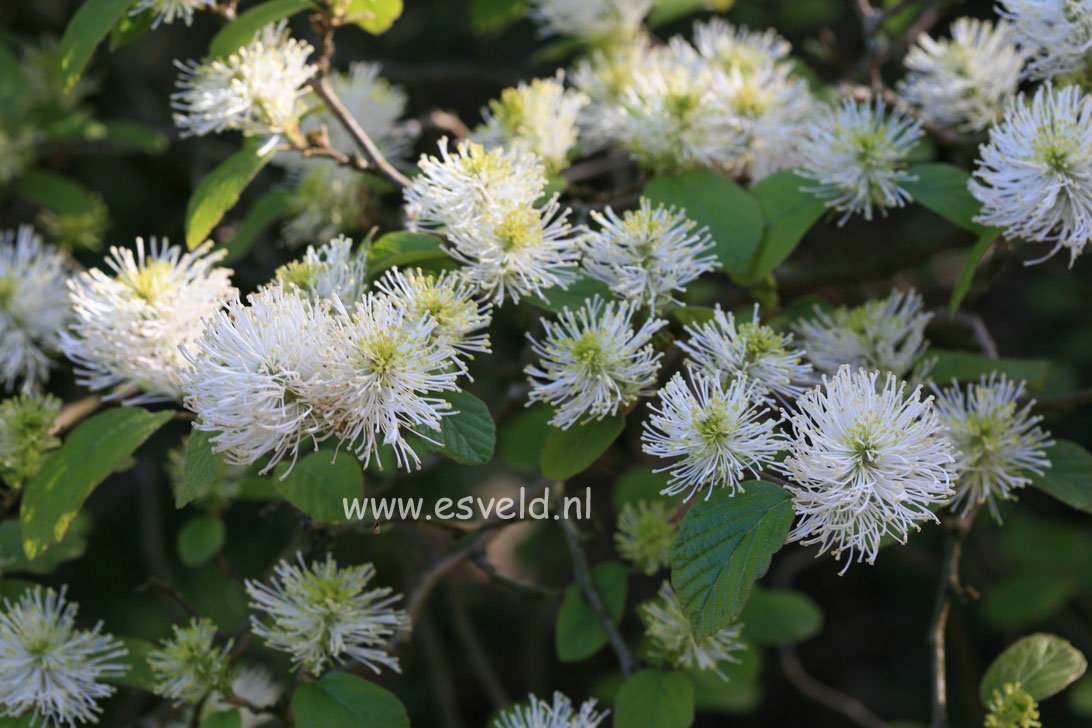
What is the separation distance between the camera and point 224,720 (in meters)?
1.16

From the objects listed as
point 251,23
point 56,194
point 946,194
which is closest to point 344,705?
point 251,23

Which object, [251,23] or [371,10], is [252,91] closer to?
[251,23]

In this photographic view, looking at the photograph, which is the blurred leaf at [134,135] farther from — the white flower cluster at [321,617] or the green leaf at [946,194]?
the green leaf at [946,194]

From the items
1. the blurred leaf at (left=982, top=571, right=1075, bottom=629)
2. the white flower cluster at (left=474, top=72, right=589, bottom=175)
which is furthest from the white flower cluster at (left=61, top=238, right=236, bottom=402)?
the blurred leaf at (left=982, top=571, right=1075, bottom=629)

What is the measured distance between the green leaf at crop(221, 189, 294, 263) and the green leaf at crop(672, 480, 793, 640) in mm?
846

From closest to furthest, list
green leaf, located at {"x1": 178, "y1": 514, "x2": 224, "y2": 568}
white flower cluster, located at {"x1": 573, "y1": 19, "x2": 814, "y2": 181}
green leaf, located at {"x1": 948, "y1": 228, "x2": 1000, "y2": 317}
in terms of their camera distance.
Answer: green leaf, located at {"x1": 948, "y1": 228, "x2": 1000, "y2": 317}, white flower cluster, located at {"x1": 573, "y1": 19, "x2": 814, "y2": 181}, green leaf, located at {"x1": 178, "y1": 514, "x2": 224, "y2": 568}

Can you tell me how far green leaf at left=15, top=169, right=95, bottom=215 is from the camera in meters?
1.97

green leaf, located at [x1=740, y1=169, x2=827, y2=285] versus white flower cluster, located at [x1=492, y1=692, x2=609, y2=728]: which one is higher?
green leaf, located at [x1=740, y1=169, x2=827, y2=285]

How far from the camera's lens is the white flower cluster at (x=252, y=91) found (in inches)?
50.6

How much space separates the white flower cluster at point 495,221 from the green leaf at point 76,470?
42cm

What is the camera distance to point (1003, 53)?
147cm

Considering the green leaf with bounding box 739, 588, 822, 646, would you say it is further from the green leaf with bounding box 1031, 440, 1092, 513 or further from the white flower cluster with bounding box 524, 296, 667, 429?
the white flower cluster with bounding box 524, 296, 667, 429

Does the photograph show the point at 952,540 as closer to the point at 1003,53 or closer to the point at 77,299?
the point at 1003,53

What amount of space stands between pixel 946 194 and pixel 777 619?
0.85 meters
